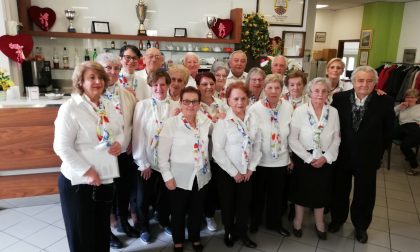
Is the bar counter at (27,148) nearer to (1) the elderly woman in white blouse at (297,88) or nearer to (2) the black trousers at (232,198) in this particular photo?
(2) the black trousers at (232,198)

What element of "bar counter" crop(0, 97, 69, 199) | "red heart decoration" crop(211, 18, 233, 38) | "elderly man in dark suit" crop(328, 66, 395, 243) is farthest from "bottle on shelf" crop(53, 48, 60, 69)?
"elderly man in dark suit" crop(328, 66, 395, 243)

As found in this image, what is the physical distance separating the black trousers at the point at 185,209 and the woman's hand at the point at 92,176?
68 centimetres

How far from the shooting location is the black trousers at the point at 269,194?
271cm

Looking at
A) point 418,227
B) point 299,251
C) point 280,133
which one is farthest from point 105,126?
point 418,227

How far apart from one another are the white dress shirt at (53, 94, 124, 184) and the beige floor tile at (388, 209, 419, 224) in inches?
127

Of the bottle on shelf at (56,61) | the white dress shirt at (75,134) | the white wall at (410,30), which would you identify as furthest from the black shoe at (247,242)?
the white wall at (410,30)

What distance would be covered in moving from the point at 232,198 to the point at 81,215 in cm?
120

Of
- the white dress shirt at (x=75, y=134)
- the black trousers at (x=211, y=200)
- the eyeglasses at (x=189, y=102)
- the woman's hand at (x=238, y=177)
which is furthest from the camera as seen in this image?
the black trousers at (x=211, y=200)

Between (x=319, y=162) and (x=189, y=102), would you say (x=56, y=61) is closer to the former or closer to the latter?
(x=189, y=102)

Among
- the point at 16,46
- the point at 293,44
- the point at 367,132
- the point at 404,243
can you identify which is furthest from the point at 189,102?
the point at 293,44

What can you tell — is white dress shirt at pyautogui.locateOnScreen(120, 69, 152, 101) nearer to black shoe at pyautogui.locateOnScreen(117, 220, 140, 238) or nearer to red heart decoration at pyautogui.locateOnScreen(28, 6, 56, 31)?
black shoe at pyautogui.locateOnScreen(117, 220, 140, 238)

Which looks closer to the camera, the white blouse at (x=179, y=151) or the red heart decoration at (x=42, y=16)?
the white blouse at (x=179, y=151)

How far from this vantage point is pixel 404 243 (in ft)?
9.33

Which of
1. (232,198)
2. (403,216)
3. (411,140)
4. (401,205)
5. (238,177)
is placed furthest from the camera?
(411,140)
